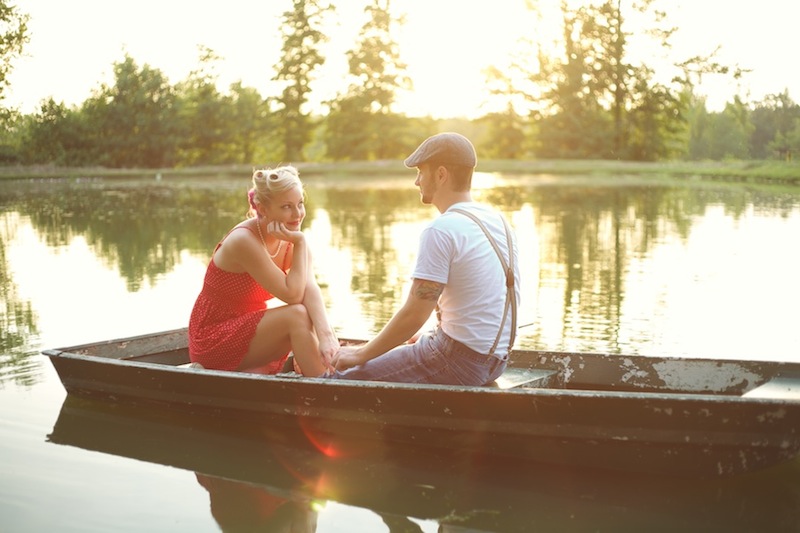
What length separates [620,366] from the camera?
5.73 m

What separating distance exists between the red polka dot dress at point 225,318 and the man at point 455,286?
0.79m

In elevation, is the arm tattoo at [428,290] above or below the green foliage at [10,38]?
below

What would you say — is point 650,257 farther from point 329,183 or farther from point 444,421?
point 329,183

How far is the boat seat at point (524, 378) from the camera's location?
5.35 metres

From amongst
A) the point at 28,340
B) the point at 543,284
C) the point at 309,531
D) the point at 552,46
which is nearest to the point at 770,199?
the point at 543,284

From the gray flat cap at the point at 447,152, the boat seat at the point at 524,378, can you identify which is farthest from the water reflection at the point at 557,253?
the gray flat cap at the point at 447,152

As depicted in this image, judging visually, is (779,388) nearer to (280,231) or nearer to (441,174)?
(441,174)

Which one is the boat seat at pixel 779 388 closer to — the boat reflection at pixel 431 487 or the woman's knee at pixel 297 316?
the boat reflection at pixel 431 487

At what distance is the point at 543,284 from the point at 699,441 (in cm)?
629

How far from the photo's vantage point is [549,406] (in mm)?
4801

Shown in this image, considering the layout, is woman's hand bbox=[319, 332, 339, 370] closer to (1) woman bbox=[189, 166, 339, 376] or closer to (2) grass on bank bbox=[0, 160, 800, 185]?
(1) woman bbox=[189, 166, 339, 376]

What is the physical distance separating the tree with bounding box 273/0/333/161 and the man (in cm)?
4651

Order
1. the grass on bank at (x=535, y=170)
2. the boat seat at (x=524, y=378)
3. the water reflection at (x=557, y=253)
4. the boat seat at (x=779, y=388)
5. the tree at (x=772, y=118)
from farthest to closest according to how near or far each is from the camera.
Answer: the tree at (x=772, y=118)
the grass on bank at (x=535, y=170)
the water reflection at (x=557, y=253)
the boat seat at (x=524, y=378)
the boat seat at (x=779, y=388)

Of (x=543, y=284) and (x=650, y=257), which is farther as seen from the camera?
(x=650, y=257)
